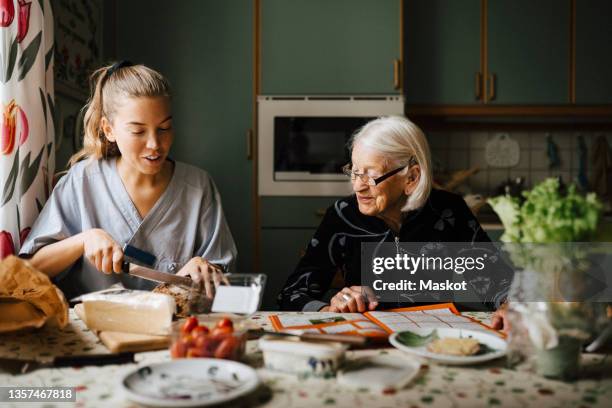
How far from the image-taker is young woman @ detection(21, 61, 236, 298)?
1.50 m

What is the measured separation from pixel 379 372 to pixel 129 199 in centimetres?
101

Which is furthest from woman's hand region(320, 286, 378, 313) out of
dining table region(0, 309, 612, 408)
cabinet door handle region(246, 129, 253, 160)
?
cabinet door handle region(246, 129, 253, 160)

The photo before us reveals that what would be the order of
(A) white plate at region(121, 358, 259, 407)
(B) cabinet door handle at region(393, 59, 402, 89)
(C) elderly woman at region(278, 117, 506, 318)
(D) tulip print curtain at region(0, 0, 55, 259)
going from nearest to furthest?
(A) white plate at region(121, 358, 259, 407) < (D) tulip print curtain at region(0, 0, 55, 259) < (C) elderly woman at region(278, 117, 506, 318) < (B) cabinet door handle at region(393, 59, 402, 89)

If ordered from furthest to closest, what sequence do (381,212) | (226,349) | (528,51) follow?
1. (528,51)
2. (381,212)
3. (226,349)

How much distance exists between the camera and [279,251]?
281cm

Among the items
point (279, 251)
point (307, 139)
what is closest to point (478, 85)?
point (307, 139)

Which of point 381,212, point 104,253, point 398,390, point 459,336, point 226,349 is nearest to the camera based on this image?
point 398,390

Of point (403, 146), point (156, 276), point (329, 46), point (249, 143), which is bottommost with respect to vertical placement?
point (156, 276)

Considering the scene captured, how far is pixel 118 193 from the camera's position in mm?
1600

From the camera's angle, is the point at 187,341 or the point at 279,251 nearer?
the point at 187,341

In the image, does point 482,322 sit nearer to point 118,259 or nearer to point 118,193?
point 118,259

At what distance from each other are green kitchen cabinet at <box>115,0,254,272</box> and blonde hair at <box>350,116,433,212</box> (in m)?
1.29

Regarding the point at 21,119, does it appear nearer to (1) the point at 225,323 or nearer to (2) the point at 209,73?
(1) the point at 225,323

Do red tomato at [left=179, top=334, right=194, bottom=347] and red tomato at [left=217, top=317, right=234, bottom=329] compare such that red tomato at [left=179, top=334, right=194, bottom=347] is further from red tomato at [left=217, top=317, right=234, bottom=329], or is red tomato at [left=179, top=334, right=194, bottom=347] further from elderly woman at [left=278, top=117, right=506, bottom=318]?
elderly woman at [left=278, top=117, right=506, bottom=318]
